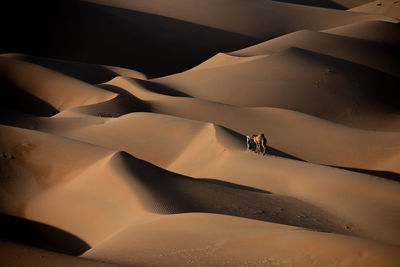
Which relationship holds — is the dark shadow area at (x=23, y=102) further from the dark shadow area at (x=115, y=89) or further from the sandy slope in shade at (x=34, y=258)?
the sandy slope in shade at (x=34, y=258)

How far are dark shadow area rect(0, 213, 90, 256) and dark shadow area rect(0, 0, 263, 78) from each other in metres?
23.5

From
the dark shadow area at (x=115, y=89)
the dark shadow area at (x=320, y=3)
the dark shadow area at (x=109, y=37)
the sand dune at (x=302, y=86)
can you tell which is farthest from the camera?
the dark shadow area at (x=320, y=3)

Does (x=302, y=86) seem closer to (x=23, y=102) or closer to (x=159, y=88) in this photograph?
(x=159, y=88)

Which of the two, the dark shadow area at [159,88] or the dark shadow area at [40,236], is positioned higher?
the dark shadow area at [40,236]

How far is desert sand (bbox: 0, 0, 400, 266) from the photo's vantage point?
19.6 ft

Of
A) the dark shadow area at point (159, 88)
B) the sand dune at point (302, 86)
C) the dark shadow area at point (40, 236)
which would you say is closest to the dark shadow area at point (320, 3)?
the sand dune at point (302, 86)

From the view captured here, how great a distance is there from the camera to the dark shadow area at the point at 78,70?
23797 millimetres

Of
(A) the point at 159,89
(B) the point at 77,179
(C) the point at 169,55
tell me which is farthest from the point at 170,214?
(C) the point at 169,55

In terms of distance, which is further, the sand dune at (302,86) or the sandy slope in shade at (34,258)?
the sand dune at (302,86)

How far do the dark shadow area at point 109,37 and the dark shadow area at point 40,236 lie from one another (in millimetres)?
23499

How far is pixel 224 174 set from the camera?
444 inches

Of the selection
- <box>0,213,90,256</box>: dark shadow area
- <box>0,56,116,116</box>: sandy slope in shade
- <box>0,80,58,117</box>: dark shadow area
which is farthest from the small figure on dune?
<box>0,80,58,117</box>: dark shadow area

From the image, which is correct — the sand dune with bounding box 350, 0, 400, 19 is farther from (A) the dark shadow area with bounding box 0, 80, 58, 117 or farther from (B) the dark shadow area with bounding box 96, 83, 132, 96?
(A) the dark shadow area with bounding box 0, 80, 58, 117

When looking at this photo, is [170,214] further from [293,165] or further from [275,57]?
[275,57]
